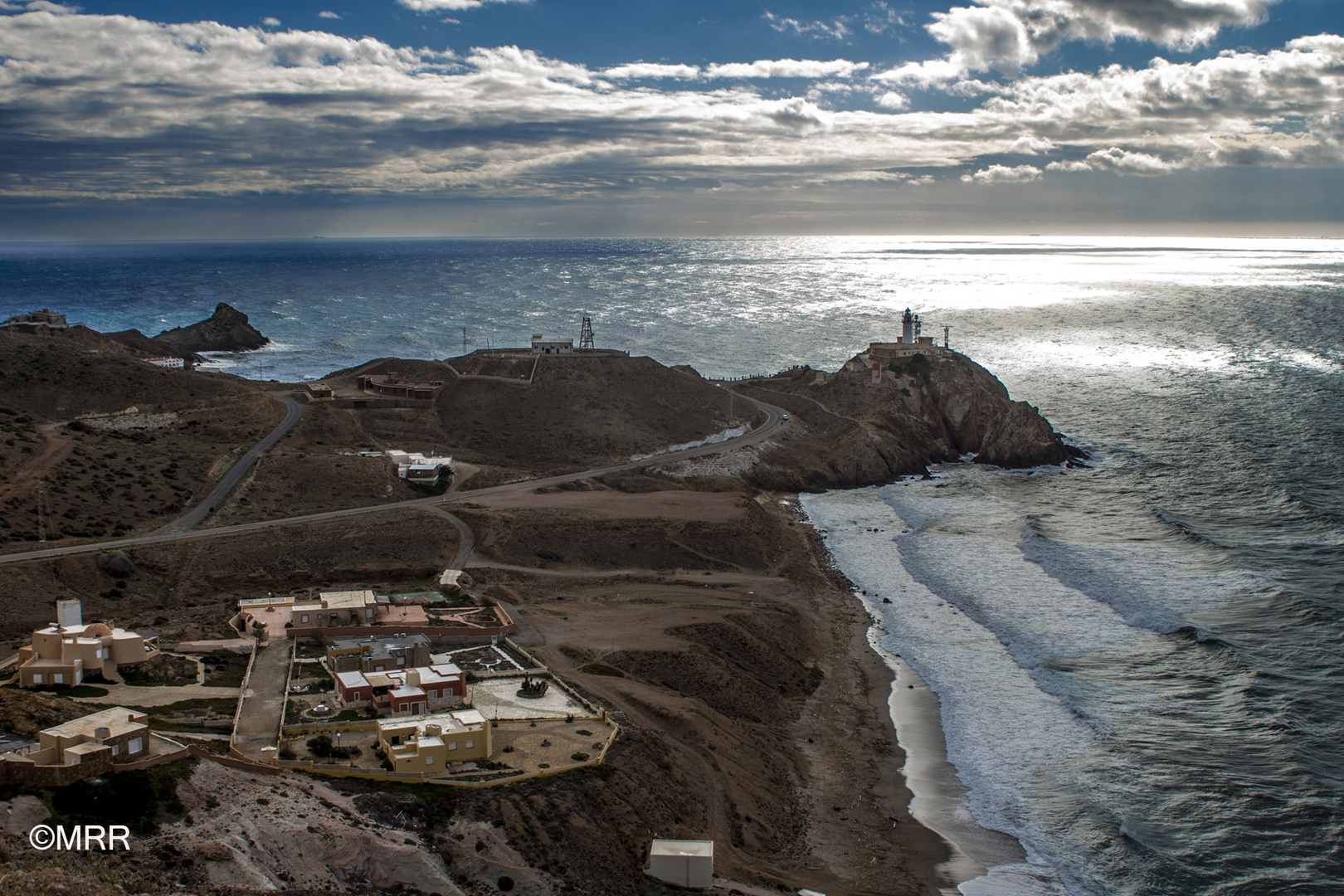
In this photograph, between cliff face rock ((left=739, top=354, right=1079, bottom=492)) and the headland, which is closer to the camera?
the headland

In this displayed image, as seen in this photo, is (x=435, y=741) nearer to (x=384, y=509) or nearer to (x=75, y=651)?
(x=75, y=651)

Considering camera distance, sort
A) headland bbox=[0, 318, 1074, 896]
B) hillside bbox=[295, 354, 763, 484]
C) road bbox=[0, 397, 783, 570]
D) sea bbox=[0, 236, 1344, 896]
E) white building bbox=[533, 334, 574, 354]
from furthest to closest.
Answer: white building bbox=[533, 334, 574, 354], hillside bbox=[295, 354, 763, 484], road bbox=[0, 397, 783, 570], sea bbox=[0, 236, 1344, 896], headland bbox=[0, 318, 1074, 896]

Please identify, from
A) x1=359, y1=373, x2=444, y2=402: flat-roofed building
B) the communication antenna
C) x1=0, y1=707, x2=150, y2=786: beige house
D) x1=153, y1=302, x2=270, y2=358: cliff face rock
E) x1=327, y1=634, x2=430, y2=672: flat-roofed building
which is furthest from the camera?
x1=153, y1=302, x2=270, y2=358: cliff face rock

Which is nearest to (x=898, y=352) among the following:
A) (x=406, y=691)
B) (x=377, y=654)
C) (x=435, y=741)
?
(x=377, y=654)

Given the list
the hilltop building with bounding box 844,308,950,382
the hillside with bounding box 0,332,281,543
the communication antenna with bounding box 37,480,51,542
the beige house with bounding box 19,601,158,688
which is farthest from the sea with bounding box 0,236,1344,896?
the communication antenna with bounding box 37,480,51,542

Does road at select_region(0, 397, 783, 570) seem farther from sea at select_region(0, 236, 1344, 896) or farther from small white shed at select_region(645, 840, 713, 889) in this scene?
small white shed at select_region(645, 840, 713, 889)

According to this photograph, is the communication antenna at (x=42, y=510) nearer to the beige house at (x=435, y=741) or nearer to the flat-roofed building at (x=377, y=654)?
the flat-roofed building at (x=377, y=654)
